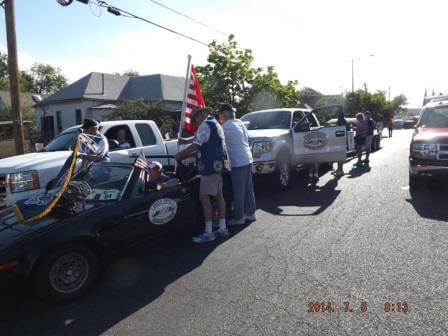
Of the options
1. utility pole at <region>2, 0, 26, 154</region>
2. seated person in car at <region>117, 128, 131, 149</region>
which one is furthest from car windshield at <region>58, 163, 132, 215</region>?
utility pole at <region>2, 0, 26, 154</region>

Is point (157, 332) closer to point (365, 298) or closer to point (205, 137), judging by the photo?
point (365, 298)

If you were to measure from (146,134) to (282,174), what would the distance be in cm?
322

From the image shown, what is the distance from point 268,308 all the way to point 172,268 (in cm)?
148

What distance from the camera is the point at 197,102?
7.85 metres

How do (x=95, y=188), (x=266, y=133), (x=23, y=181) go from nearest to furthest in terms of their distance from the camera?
1. (x=95, y=188)
2. (x=23, y=181)
3. (x=266, y=133)

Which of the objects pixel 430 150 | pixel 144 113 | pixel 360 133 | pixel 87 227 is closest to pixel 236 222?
pixel 87 227

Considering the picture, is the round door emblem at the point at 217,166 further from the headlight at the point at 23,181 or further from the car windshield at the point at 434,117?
the car windshield at the point at 434,117

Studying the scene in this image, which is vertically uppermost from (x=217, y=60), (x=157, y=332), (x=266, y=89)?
(x=217, y=60)

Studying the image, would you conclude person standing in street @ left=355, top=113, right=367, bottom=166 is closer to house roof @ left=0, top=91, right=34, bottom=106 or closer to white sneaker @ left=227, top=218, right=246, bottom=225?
white sneaker @ left=227, top=218, right=246, bottom=225

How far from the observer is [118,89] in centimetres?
3988

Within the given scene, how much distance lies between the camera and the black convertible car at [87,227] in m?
3.57

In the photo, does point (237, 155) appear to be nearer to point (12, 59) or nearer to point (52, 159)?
point (52, 159)

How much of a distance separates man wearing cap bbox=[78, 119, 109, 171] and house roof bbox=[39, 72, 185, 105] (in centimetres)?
3147

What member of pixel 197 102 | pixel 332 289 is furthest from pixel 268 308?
pixel 197 102
